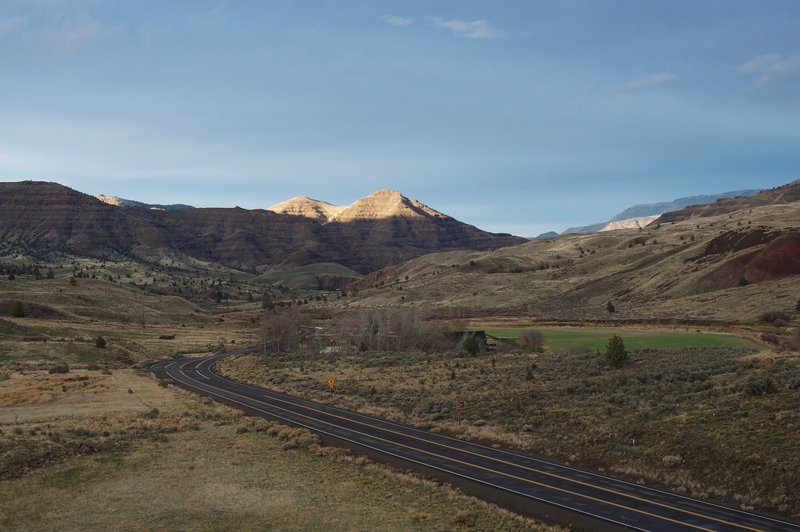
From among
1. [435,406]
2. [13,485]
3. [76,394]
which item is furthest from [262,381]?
[13,485]

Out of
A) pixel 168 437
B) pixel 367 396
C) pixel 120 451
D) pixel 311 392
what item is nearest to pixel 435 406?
pixel 367 396

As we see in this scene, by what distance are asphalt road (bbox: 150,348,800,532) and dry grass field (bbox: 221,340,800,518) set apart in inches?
61.2

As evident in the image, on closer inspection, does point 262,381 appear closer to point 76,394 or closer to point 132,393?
point 132,393

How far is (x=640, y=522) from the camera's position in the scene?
21.1 m

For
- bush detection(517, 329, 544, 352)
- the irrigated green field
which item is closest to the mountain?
the irrigated green field

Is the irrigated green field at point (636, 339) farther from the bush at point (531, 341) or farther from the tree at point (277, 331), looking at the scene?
the tree at point (277, 331)

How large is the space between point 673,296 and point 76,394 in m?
94.7

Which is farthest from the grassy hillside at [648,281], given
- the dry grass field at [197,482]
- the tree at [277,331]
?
the dry grass field at [197,482]

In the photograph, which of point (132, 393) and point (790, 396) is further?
point (132, 393)

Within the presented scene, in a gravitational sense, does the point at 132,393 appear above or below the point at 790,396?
below

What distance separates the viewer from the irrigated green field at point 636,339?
61.6 meters

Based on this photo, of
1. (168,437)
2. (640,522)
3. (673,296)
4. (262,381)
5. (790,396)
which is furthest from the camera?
(673,296)

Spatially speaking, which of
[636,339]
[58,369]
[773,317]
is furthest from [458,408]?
[773,317]

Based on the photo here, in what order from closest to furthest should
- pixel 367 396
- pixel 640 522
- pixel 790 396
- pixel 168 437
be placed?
1. pixel 640 522
2. pixel 790 396
3. pixel 168 437
4. pixel 367 396
